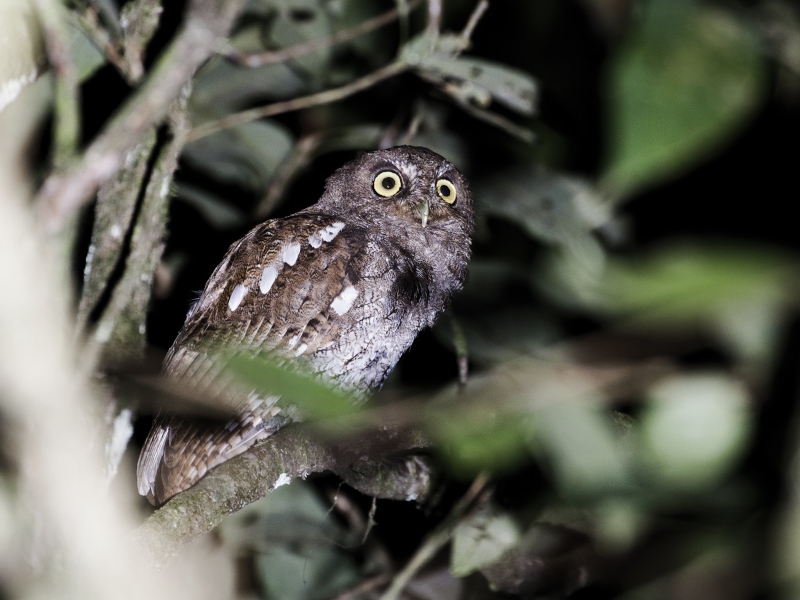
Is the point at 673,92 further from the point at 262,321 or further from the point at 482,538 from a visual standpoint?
the point at 482,538

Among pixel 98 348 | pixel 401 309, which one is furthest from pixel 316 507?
pixel 98 348

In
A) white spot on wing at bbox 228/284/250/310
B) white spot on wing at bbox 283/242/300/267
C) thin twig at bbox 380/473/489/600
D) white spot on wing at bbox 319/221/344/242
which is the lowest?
thin twig at bbox 380/473/489/600

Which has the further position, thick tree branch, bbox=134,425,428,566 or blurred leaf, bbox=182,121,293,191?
blurred leaf, bbox=182,121,293,191

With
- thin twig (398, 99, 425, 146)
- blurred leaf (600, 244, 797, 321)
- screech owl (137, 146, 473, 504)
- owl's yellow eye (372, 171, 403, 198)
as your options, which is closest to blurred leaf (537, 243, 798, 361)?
blurred leaf (600, 244, 797, 321)

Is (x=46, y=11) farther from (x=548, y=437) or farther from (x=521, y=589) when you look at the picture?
(x=521, y=589)

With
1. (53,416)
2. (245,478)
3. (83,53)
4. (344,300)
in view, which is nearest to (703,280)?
(53,416)

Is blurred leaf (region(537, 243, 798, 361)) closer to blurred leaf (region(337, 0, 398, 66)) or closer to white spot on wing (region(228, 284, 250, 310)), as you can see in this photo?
white spot on wing (region(228, 284, 250, 310))

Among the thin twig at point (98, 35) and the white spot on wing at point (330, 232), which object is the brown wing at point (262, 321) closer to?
the white spot on wing at point (330, 232)
